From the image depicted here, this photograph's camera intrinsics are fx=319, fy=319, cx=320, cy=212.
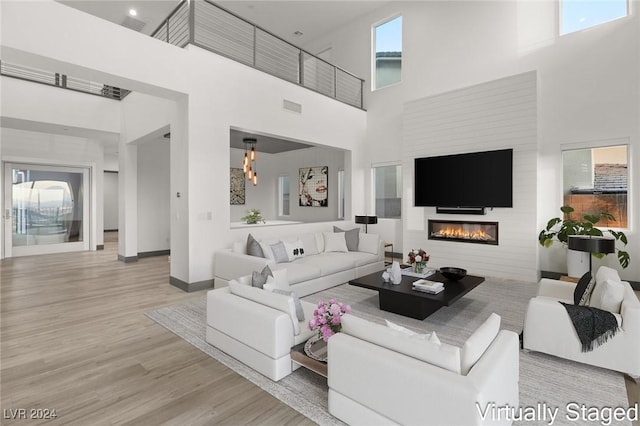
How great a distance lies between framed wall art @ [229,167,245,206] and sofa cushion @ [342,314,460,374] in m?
8.90

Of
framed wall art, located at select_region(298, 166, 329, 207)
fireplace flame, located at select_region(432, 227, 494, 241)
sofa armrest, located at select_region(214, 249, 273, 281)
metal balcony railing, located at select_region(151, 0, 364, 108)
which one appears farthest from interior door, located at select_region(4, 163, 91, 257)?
fireplace flame, located at select_region(432, 227, 494, 241)

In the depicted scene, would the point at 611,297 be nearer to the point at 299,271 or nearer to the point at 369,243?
the point at 299,271

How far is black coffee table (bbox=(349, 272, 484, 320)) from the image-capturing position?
358 centimetres

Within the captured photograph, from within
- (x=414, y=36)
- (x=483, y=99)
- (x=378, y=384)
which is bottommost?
(x=378, y=384)

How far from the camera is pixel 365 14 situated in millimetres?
8578

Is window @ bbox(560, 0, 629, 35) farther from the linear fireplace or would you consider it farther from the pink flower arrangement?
the pink flower arrangement

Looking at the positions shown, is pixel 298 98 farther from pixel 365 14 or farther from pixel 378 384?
pixel 378 384

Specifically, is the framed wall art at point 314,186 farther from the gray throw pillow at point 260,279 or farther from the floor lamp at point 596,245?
the gray throw pillow at point 260,279

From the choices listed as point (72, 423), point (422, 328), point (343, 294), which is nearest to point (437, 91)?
point (343, 294)

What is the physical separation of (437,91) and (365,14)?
10.6 feet

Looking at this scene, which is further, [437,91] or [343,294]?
[437,91]

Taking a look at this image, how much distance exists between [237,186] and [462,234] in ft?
23.2

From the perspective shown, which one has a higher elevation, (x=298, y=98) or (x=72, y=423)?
Result: (x=298, y=98)

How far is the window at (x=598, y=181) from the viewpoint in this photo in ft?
17.2
